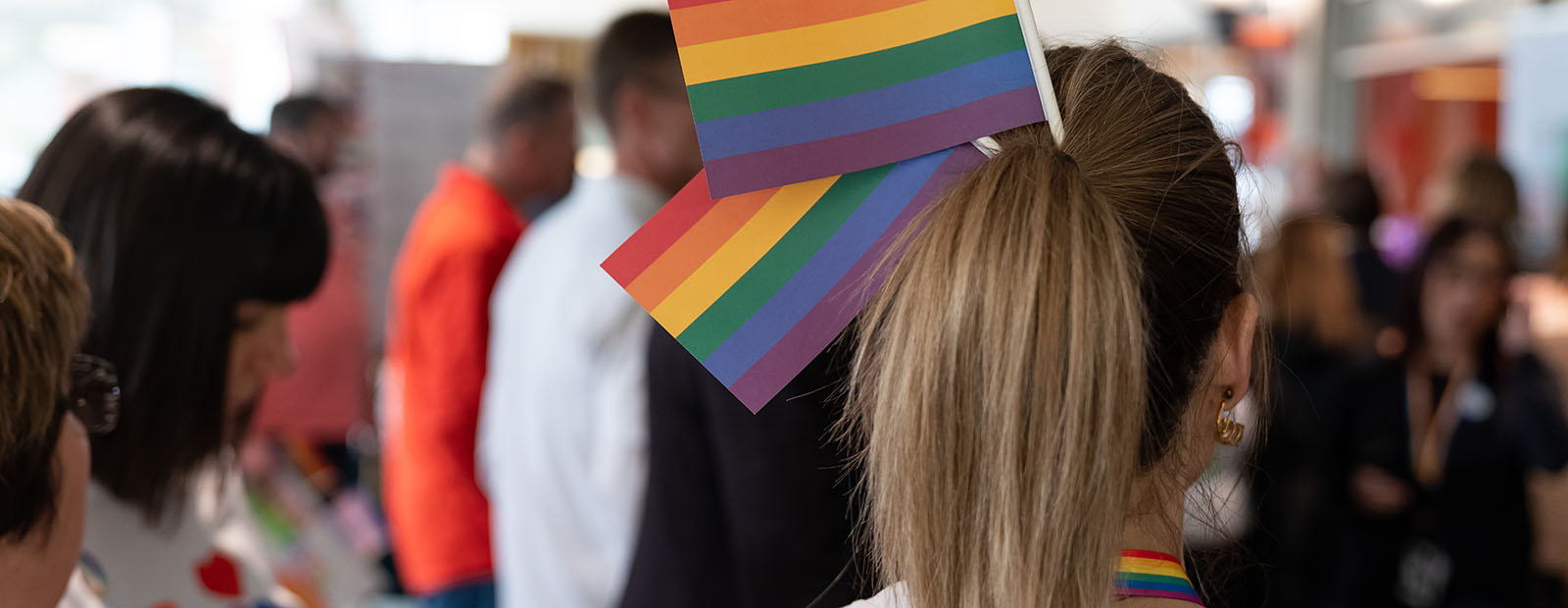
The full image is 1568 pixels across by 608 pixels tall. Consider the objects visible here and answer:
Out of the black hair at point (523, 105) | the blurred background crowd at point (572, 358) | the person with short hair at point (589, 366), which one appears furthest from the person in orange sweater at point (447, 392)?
the person with short hair at point (589, 366)

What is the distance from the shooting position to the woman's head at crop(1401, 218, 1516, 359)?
2674mm

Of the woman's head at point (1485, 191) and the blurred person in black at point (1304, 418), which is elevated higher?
the woman's head at point (1485, 191)

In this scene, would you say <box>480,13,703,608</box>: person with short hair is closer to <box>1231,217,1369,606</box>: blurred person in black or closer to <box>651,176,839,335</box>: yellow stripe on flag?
<box>651,176,839,335</box>: yellow stripe on flag

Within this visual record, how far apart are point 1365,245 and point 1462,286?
1538 mm

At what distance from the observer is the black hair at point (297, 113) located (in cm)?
351

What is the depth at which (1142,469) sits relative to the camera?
72cm

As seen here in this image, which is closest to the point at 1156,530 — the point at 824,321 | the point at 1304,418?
the point at 824,321

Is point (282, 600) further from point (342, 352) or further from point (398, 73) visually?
point (398, 73)

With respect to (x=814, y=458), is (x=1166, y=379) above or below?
above

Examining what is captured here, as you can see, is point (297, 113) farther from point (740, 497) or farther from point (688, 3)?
point (688, 3)

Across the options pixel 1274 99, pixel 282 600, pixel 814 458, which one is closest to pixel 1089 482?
pixel 814 458

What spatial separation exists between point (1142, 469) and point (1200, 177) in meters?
0.21

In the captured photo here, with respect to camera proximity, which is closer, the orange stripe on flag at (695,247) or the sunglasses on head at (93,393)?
the orange stripe on flag at (695,247)

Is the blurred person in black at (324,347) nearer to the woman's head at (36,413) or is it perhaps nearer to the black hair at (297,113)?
the black hair at (297,113)
